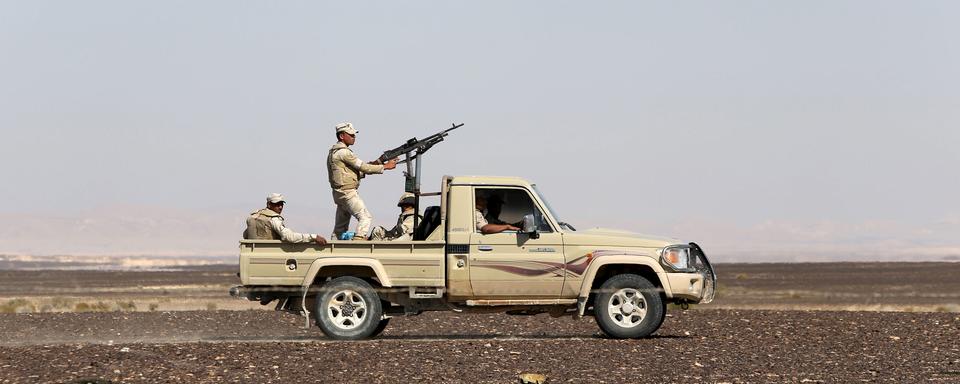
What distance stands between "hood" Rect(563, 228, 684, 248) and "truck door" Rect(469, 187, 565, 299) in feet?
0.65

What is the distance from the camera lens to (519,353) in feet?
57.2

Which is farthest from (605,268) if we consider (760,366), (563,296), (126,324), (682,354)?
(126,324)

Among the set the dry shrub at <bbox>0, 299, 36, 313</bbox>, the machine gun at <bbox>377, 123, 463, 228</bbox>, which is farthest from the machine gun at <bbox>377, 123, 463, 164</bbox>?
the dry shrub at <bbox>0, 299, 36, 313</bbox>

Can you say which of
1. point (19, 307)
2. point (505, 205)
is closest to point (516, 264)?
point (505, 205)

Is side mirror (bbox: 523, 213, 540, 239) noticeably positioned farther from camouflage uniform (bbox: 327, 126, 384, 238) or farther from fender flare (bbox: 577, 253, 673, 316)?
camouflage uniform (bbox: 327, 126, 384, 238)

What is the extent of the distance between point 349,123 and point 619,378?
257 inches

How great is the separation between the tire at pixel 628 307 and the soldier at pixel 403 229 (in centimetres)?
282

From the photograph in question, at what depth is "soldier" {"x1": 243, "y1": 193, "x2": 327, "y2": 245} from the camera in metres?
19.1

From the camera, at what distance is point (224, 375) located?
15383 mm

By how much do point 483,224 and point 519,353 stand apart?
7.95 feet

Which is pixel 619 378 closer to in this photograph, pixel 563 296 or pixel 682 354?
pixel 682 354

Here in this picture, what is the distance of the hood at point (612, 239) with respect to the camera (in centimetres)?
1912

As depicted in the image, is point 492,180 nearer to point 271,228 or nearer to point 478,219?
point 478,219

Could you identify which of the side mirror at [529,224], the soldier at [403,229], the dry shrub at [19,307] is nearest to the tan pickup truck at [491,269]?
the side mirror at [529,224]
